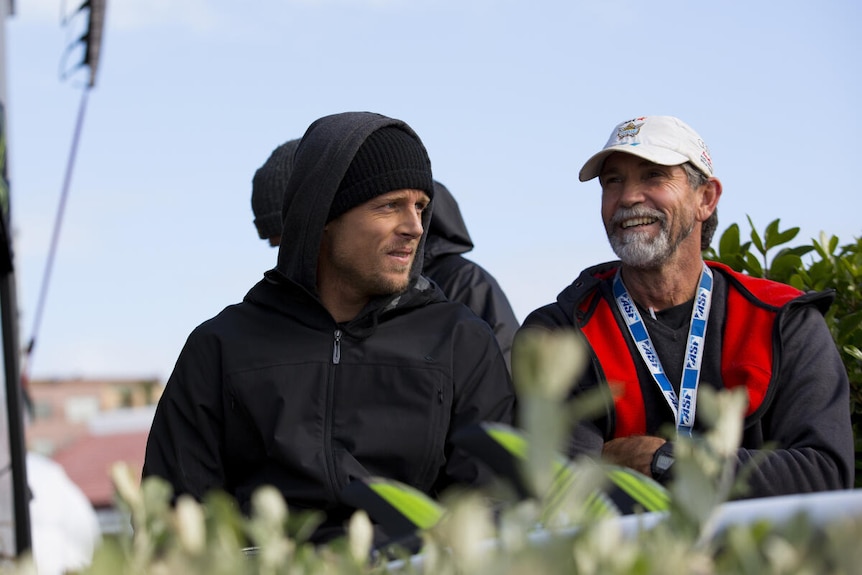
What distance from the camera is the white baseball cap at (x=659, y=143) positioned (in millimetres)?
3859

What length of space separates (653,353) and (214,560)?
290 centimetres

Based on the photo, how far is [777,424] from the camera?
11.4ft

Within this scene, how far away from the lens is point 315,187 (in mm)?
3600

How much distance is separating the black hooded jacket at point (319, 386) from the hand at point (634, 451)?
0.34 metres

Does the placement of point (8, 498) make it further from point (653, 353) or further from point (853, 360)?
point (853, 360)

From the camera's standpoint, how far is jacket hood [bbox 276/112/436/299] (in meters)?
3.58

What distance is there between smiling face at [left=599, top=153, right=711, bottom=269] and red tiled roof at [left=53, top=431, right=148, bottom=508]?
965 centimetres

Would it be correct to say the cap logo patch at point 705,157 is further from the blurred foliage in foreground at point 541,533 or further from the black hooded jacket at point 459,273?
the blurred foliage in foreground at point 541,533

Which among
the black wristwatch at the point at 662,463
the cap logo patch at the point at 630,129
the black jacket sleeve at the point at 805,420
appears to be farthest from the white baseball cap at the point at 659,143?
the black wristwatch at the point at 662,463

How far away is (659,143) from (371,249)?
3.56 ft

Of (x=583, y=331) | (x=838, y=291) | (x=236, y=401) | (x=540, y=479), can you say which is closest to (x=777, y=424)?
(x=583, y=331)

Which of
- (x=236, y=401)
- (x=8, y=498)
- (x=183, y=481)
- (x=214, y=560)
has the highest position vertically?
(x=214, y=560)

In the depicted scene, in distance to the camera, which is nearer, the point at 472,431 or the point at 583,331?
the point at 472,431

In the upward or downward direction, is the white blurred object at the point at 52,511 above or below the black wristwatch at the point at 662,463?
below
